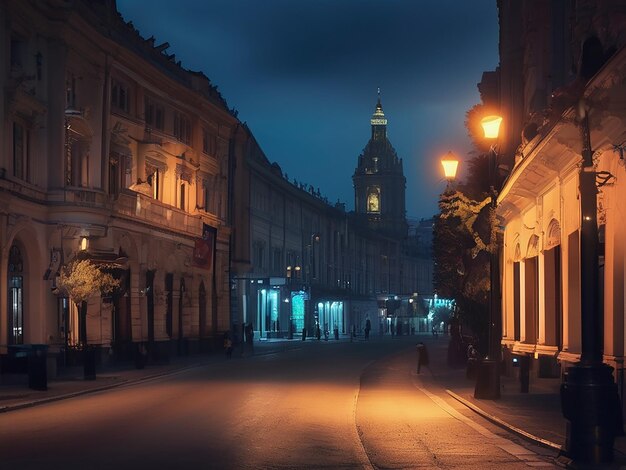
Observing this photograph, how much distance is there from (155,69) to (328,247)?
72.2 m

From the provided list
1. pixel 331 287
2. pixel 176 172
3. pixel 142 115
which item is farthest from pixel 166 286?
pixel 331 287

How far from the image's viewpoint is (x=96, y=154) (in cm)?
4634

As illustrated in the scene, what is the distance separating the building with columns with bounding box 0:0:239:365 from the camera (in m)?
39.0

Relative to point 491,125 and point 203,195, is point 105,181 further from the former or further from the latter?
point 491,125

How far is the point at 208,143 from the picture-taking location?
66312 mm

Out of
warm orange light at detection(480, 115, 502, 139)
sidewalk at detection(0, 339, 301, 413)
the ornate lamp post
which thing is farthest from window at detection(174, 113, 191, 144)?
warm orange light at detection(480, 115, 502, 139)

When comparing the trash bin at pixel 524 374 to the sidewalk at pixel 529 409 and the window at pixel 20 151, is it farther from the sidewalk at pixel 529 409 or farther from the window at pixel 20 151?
the window at pixel 20 151

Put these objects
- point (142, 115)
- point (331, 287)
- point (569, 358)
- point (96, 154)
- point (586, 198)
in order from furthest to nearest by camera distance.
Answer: point (331, 287) < point (142, 115) < point (96, 154) < point (569, 358) < point (586, 198)

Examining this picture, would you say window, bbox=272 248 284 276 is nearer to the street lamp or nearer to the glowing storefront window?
the glowing storefront window

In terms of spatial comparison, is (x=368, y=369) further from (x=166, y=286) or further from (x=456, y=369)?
(x=166, y=286)

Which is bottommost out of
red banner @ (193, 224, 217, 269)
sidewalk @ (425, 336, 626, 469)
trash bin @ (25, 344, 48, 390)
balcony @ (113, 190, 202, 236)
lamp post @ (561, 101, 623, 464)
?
sidewalk @ (425, 336, 626, 469)

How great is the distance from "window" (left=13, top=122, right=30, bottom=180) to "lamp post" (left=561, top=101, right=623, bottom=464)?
2758cm

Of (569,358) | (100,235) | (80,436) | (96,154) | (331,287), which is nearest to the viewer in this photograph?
(80,436)

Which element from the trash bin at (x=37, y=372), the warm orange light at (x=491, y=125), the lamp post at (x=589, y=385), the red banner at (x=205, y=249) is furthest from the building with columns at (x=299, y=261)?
the lamp post at (x=589, y=385)
